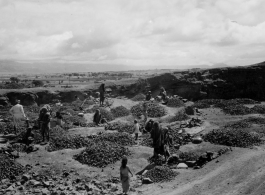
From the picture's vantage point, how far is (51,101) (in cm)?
2917

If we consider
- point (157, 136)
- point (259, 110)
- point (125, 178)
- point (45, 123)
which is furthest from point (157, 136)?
point (259, 110)

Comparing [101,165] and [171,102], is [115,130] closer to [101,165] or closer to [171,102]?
[101,165]

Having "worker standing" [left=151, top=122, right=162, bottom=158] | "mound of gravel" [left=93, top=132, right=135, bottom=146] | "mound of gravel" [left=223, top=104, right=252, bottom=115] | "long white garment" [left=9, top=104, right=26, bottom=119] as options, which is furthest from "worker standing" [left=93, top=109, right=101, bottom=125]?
"mound of gravel" [left=223, top=104, right=252, bottom=115]

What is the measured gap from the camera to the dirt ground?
9242 mm

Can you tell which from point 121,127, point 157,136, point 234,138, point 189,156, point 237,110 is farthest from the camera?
point 237,110

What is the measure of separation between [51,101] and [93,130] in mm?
13373

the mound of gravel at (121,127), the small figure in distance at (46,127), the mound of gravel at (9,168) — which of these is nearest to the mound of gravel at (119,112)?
the mound of gravel at (121,127)

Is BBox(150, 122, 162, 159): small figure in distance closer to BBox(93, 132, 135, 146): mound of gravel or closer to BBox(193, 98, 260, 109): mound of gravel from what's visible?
BBox(93, 132, 135, 146): mound of gravel

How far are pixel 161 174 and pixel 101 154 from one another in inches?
125

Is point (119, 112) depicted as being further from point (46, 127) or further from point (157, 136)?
point (157, 136)

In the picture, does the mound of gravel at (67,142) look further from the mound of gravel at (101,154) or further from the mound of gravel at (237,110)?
the mound of gravel at (237,110)

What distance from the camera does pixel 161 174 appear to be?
1081 cm

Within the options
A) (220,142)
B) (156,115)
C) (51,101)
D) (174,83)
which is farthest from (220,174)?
(51,101)

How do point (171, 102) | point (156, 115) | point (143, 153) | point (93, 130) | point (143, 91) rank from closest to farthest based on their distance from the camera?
point (143, 153)
point (93, 130)
point (156, 115)
point (171, 102)
point (143, 91)
